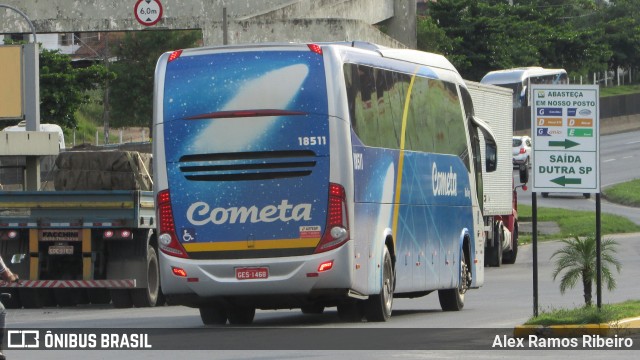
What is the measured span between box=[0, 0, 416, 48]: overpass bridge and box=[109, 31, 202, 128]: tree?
3970 cm

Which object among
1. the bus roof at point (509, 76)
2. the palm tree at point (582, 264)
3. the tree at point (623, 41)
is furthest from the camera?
the tree at point (623, 41)

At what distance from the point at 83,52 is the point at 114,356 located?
89.5 meters

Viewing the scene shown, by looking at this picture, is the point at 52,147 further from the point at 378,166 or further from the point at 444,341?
the point at 444,341

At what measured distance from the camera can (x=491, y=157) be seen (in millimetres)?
27062

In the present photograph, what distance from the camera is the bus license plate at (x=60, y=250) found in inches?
979

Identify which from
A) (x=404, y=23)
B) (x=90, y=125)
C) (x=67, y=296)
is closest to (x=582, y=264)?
(x=67, y=296)

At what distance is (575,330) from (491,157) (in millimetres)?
11266

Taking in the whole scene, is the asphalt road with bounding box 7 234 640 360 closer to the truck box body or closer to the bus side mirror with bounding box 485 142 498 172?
the bus side mirror with bounding box 485 142 498 172

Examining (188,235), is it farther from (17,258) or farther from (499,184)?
(499,184)

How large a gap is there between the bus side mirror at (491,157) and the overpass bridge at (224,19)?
11.7 m

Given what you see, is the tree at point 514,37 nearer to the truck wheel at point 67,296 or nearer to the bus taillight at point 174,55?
the truck wheel at point 67,296

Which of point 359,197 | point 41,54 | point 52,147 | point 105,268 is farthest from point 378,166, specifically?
point 41,54

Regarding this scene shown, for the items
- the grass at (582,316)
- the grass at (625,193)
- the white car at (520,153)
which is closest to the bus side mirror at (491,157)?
the grass at (582,316)

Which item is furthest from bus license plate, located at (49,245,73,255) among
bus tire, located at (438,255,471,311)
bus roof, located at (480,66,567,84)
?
bus roof, located at (480,66,567,84)
